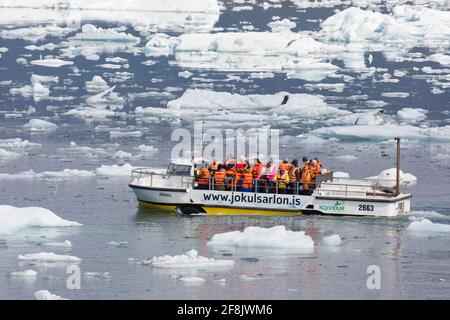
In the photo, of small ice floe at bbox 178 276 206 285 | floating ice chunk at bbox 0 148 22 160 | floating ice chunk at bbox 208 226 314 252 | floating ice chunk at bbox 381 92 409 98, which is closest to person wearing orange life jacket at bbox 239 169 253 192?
floating ice chunk at bbox 208 226 314 252

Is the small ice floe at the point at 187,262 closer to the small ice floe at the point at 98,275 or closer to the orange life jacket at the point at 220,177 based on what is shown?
the small ice floe at the point at 98,275

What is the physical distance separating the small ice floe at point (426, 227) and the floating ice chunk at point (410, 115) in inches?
645

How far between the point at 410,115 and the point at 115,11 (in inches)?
1590

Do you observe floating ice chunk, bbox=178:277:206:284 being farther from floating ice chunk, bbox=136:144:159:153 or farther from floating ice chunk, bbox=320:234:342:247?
floating ice chunk, bbox=136:144:159:153

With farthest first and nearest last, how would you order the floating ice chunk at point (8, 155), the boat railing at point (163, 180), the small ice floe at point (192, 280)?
the floating ice chunk at point (8, 155)
the boat railing at point (163, 180)
the small ice floe at point (192, 280)

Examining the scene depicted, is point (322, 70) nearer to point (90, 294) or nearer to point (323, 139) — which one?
point (323, 139)

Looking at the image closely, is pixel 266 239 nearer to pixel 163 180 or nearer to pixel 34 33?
pixel 163 180

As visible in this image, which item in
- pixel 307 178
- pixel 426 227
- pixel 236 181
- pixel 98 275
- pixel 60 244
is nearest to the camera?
pixel 98 275

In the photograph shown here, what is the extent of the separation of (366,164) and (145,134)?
8.06 metres

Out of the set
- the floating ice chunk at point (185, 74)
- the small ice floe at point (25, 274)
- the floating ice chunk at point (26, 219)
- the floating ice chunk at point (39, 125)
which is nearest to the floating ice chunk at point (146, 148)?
the floating ice chunk at point (39, 125)

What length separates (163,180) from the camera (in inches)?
1232

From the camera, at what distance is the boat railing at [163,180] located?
30.7 metres

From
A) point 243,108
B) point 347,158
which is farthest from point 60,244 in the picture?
point 243,108
